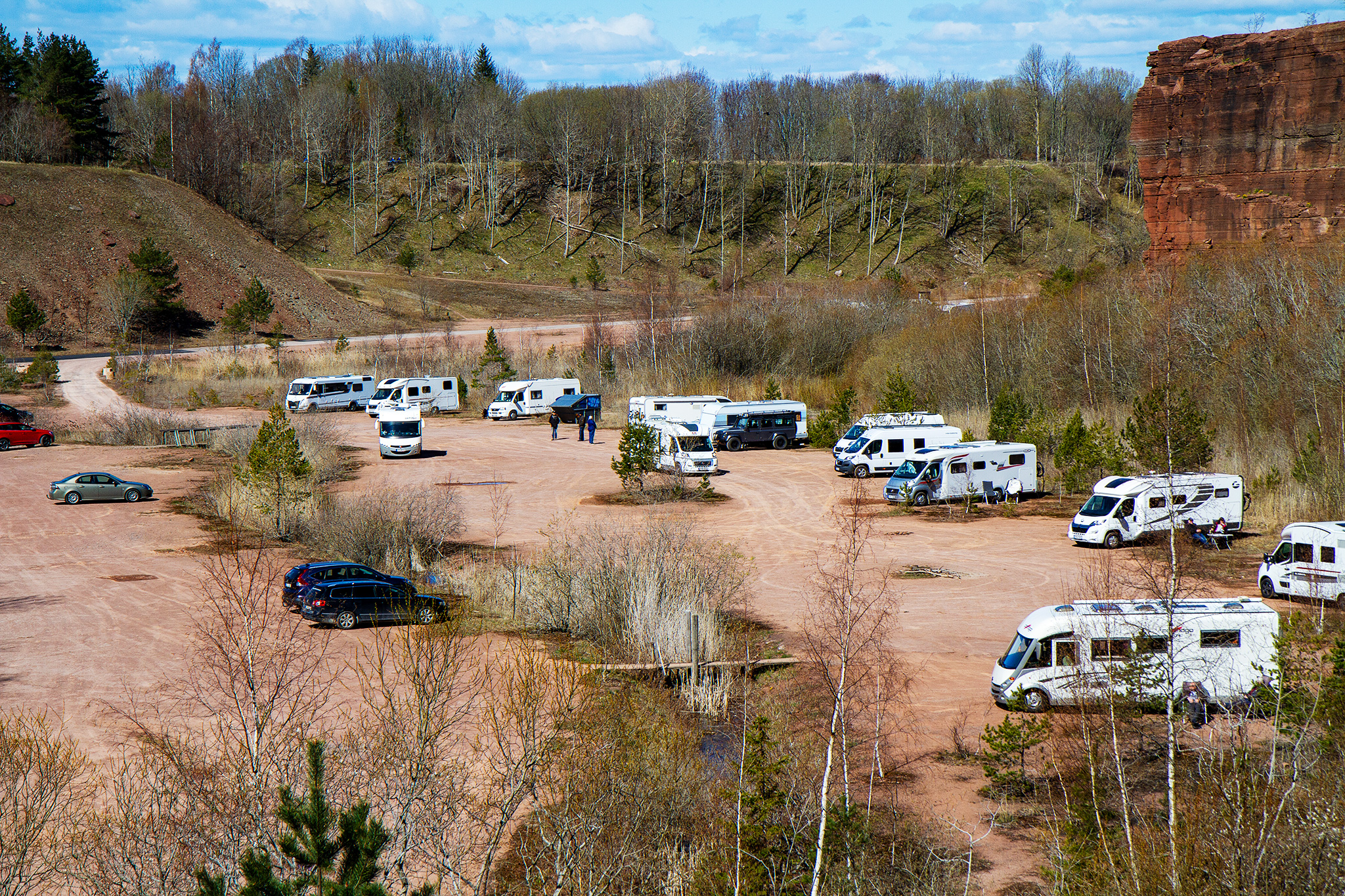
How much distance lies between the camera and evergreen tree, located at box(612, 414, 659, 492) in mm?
32125

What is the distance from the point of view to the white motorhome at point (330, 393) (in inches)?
2111

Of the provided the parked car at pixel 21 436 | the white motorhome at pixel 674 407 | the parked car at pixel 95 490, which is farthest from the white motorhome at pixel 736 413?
the parked car at pixel 21 436

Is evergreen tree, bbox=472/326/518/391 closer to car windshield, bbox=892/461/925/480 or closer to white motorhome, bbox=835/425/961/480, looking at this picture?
white motorhome, bbox=835/425/961/480

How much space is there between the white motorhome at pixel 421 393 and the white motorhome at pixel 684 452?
62.9 ft

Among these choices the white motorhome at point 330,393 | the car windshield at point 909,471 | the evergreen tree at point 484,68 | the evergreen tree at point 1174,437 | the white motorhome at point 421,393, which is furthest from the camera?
the evergreen tree at point 484,68

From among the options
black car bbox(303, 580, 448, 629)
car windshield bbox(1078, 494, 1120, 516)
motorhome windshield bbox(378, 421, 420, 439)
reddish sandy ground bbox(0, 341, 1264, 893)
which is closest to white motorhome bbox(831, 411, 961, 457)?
reddish sandy ground bbox(0, 341, 1264, 893)

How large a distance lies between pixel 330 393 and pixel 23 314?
23.5m

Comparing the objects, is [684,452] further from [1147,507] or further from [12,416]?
[12,416]

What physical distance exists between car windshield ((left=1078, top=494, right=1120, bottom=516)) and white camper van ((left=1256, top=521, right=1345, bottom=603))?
510 cm

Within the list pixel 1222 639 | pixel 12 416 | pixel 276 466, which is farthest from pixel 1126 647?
pixel 12 416

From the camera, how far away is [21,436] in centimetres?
4247

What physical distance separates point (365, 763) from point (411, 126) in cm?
12305

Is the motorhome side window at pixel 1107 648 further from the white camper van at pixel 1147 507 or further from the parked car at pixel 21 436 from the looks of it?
the parked car at pixel 21 436

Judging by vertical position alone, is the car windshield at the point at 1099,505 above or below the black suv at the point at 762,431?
below
